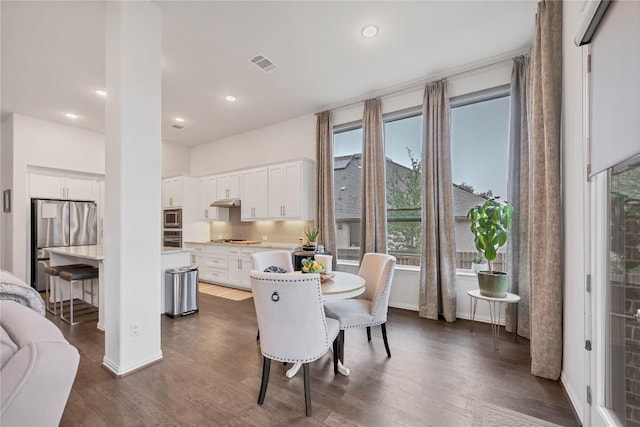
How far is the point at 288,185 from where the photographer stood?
5.30 metres

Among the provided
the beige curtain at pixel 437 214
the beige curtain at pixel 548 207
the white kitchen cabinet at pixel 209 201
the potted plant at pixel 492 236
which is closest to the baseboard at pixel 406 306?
the beige curtain at pixel 437 214

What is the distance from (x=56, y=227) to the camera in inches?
220

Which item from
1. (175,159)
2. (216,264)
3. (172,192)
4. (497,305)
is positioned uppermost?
(175,159)

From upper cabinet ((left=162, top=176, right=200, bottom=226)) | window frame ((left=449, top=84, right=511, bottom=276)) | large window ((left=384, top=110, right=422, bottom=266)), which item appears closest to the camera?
window frame ((left=449, top=84, right=511, bottom=276))

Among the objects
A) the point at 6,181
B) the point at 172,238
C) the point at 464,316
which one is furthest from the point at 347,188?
the point at 6,181

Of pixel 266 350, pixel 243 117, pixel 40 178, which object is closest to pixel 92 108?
pixel 40 178

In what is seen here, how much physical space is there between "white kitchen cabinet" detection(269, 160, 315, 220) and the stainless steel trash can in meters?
1.93

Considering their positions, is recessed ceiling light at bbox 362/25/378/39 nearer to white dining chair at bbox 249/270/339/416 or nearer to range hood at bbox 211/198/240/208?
white dining chair at bbox 249/270/339/416

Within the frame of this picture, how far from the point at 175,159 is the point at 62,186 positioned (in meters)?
2.33

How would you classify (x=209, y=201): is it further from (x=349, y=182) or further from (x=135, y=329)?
(x=135, y=329)

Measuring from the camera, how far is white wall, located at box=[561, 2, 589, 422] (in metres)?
1.89

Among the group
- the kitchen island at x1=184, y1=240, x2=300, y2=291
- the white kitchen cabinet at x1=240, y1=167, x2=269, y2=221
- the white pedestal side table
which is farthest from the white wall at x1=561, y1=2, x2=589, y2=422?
the white kitchen cabinet at x1=240, y1=167, x2=269, y2=221

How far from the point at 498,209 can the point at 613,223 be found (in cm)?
160

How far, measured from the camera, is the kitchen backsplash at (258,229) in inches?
222
